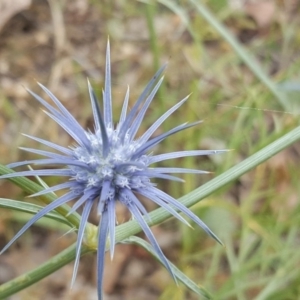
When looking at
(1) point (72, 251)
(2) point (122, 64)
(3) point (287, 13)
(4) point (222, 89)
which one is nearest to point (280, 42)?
(3) point (287, 13)

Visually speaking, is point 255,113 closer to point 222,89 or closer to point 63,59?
point 222,89

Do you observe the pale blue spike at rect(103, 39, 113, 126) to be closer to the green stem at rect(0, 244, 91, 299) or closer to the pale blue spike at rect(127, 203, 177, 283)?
the pale blue spike at rect(127, 203, 177, 283)

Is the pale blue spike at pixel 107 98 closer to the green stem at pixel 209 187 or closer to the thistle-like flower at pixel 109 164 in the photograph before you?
the thistle-like flower at pixel 109 164

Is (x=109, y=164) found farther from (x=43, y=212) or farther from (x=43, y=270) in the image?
(x=43, y=270)

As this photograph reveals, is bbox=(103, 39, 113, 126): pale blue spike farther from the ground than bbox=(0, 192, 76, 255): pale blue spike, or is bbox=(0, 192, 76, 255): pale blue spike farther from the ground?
bbox=(103, 39, 113, 126): pale blue spike

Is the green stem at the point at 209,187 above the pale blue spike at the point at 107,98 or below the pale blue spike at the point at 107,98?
below

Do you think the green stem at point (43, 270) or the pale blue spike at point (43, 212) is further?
the green stem at point (43, 270)

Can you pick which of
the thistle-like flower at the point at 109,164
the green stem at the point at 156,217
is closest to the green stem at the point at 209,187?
the green stem at the point at 156,217

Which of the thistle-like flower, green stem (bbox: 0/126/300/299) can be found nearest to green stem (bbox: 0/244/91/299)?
green stem (bbox: 0/126/300/299)

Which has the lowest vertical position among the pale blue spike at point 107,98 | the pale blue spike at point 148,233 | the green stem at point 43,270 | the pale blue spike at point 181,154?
the pale blue spike at point 148,233

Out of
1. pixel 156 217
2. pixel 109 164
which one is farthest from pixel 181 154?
pixel 156 217
